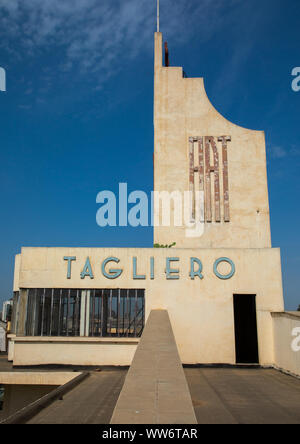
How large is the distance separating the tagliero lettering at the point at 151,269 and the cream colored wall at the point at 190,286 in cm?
11

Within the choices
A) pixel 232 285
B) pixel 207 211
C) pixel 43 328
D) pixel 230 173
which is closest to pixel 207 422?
pixel 232 285

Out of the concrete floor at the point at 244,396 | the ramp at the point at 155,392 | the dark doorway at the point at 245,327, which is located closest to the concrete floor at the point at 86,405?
the concrete floor at the point at 244,396

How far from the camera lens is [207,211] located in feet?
73.0

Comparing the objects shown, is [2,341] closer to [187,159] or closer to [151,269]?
[151,269]

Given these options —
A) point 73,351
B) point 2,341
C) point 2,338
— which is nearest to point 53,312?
point 73,351

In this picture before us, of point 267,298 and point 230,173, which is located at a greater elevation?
point 230,173

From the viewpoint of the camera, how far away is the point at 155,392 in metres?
4.99

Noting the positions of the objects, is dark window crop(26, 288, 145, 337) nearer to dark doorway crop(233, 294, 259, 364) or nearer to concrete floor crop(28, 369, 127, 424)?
concrete floor crop(28, 369, 127, 424)

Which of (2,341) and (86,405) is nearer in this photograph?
(86,405)

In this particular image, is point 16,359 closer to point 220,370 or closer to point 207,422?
point 220,370

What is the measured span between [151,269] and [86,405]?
27.3 ft

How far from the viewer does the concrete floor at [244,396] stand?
9.10 meters

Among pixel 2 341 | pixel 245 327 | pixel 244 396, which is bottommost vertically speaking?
pixel 2 341

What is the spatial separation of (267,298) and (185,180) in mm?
8724
